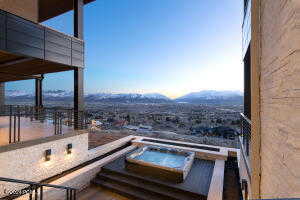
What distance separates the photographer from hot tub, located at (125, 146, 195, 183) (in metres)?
5.34

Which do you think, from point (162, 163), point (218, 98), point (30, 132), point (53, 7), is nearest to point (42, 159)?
point (30, 132)

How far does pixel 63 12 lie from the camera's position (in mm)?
8102

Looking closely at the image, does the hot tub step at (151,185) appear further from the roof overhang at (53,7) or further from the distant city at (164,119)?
the roof overhang at (53,7)

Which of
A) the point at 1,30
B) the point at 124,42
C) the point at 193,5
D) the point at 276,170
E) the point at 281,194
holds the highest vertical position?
the point at 124,42

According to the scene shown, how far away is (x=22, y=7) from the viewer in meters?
6.95

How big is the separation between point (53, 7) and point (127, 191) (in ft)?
29.5

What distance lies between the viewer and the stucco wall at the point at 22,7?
6.28 metres

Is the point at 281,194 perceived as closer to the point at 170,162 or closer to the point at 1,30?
the point at 170,162

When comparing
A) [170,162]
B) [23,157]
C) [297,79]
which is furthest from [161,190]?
[297,79]

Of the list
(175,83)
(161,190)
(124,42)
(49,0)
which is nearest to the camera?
(161,190)

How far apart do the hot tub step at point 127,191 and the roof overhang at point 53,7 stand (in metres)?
7.90

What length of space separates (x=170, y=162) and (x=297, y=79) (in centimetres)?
588

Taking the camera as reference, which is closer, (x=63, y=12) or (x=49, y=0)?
(x=49, y=0)

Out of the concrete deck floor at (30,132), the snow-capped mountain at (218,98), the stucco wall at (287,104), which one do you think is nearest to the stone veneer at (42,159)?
the concrete deck floor at (30,132)
